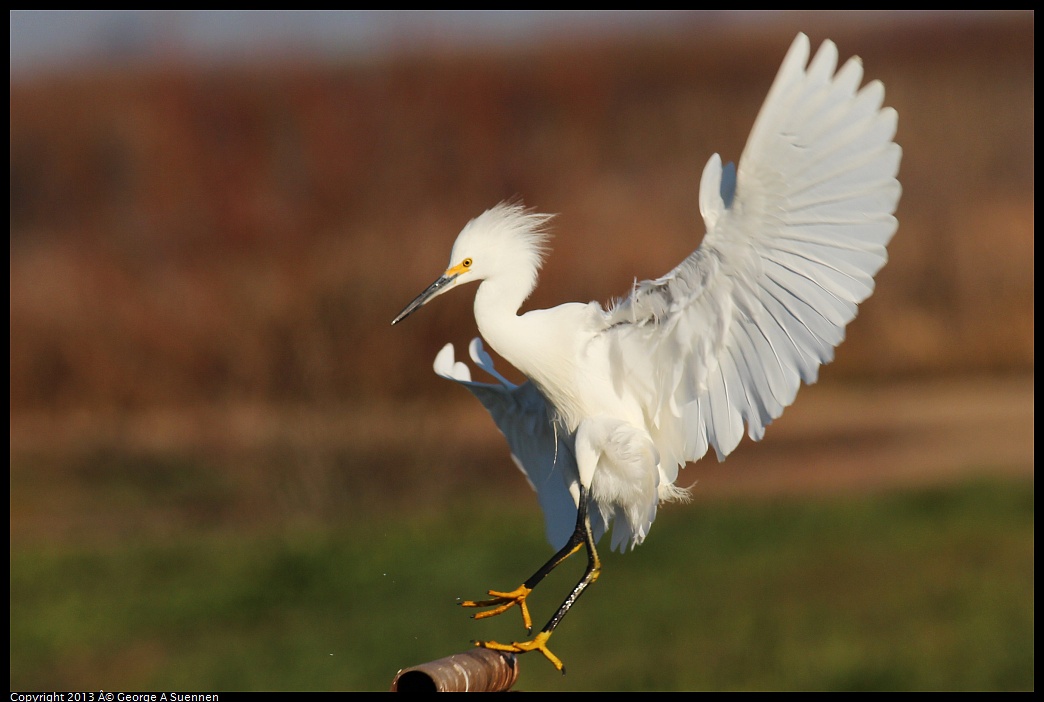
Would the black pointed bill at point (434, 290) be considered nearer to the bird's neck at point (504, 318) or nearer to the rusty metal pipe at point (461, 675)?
the bird's neck at point (504, 318)

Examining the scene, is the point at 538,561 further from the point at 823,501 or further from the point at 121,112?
the point at 121,112

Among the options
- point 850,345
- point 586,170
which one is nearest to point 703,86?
point 586,170

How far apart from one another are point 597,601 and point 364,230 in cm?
413

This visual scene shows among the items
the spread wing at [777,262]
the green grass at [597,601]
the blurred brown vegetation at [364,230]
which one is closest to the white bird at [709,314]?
the spread wing at [777,262]

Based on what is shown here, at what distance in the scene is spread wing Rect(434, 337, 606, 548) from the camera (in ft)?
13.4

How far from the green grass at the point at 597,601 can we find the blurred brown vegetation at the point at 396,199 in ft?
5.55

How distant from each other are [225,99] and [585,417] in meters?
12.1

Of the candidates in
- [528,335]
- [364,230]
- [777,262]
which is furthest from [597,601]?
[777,262]

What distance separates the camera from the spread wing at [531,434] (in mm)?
4074

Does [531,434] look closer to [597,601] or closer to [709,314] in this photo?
[709,314]

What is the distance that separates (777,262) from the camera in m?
3.22

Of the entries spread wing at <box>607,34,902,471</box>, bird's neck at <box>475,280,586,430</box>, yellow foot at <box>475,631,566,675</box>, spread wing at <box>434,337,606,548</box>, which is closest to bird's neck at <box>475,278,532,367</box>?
bird's neck at <box>475,280,586,430</box>

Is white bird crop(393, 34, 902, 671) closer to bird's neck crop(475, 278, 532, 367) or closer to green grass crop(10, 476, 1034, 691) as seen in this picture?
bird's neck crop(475, 278, 532, 367)

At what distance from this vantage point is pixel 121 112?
15188 millimetres
